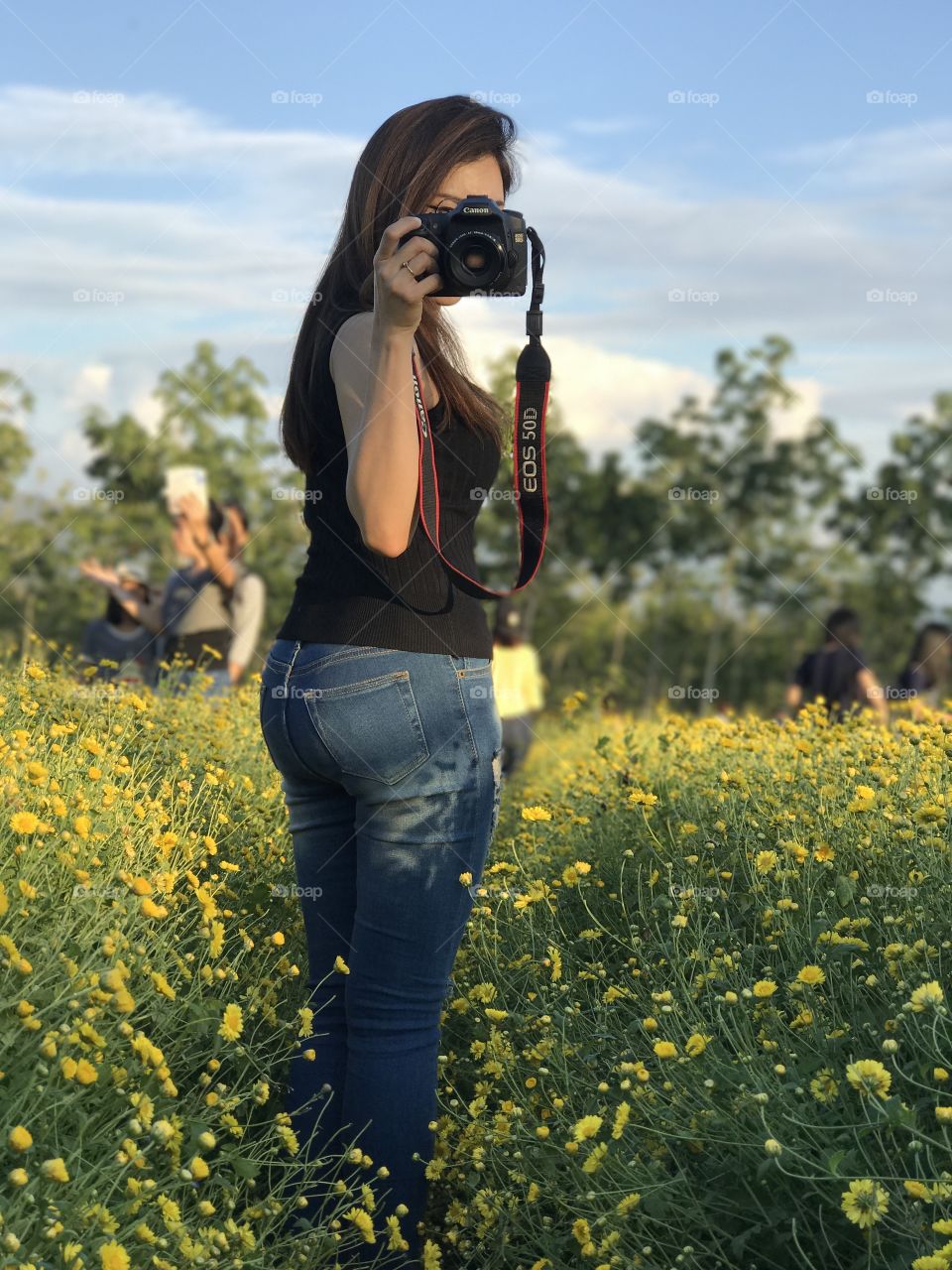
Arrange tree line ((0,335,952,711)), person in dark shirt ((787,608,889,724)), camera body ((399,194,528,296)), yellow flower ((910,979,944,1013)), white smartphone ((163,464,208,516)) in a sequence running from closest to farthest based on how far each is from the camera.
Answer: yellow flower ((910,979,944,1013))
camera body ((399,194,528,296))
white smartphone ((163,464,208,516))
person in dark shirt ((787,608,889,724))
tree line ((0,335,952,711))

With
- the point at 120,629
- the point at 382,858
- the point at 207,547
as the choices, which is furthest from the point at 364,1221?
the point at 120,629

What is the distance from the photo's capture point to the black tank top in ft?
8.35

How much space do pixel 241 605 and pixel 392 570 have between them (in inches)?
186

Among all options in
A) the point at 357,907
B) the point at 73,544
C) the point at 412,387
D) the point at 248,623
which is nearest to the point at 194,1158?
the point at 357,907

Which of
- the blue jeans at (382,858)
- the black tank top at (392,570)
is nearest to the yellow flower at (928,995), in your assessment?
the blue jeans at (382,858)

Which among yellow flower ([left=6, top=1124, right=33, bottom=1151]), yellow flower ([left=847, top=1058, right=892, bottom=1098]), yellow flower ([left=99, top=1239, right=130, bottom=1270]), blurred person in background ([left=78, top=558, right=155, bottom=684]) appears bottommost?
yellow flower ([left=99, top=1239, right=130, bottom=1270])

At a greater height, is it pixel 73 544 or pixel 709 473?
pixel 709 473

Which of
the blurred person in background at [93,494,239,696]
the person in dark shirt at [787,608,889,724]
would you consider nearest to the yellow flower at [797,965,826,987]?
the blurred person in background at [93,494,239,696]

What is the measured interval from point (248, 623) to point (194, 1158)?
5.09m

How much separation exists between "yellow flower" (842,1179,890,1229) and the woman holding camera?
935 millimetres

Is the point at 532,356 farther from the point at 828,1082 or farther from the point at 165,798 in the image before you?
the point at 165,798

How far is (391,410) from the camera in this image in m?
2.31

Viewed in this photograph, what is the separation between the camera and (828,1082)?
7.68ft

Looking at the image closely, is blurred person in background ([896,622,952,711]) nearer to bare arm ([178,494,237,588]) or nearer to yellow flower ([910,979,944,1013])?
bare arm ([178,494,237,588])
